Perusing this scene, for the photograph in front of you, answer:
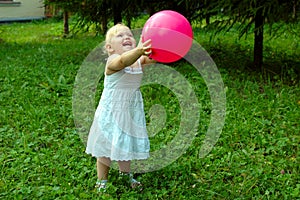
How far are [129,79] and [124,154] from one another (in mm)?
519

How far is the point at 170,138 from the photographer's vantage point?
4.66 metres

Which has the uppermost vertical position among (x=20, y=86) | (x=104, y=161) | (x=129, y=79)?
(x=129, y=79)

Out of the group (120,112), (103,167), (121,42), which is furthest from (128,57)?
(103,167)

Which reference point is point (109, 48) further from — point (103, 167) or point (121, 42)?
point (103, 167)

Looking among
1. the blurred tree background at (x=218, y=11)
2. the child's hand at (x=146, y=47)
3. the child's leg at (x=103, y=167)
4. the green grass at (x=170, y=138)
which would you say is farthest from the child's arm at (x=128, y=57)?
the blurred tree background at (x=218, y=11)

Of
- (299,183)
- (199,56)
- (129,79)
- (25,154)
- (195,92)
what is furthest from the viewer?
(199,56)

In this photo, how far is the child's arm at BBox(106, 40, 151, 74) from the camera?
2.99 metres

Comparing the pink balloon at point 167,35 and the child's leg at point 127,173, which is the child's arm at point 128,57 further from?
the child's leg at point 127,173

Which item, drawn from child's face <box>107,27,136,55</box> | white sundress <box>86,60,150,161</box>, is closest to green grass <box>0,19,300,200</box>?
white sundress <box>86,60,150,161</box>

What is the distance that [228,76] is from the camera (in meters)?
6.66

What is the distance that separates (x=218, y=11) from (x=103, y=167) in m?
3.76

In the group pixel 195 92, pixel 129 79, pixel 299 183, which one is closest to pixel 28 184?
pixel 129 79

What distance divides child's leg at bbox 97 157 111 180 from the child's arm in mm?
678

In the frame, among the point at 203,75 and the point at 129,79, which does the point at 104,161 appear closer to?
the point at 129,79
